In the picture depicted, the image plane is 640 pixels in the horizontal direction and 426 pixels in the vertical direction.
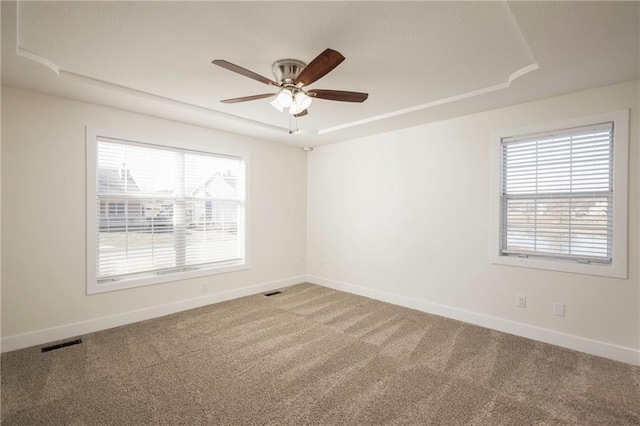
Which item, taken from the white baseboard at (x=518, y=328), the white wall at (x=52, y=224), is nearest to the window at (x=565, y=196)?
the white baseboard at (x=518, y=328)

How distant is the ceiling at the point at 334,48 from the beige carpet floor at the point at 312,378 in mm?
2422

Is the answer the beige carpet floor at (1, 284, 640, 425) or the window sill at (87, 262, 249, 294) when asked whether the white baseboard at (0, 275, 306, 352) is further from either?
the window sill at (87, 262, 249, 294)

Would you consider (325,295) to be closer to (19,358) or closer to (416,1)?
(19,358)

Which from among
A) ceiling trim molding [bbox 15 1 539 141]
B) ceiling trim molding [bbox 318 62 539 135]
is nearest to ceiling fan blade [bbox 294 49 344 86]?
ceiling trim molding [bbox 15 1 539 141]

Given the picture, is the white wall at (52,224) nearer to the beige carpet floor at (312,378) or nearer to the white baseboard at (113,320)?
the white baseboard at (113,320)

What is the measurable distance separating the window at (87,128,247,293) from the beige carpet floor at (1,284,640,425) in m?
0.76

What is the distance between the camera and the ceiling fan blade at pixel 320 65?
1.79m

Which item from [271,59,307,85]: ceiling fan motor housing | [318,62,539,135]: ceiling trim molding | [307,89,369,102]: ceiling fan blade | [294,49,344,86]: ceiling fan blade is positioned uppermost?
[318,62,539,135]: ceiling trim molding

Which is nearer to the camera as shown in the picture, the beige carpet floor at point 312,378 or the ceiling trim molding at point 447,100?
the beige carpet floor at point 312,378

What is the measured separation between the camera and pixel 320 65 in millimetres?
1913

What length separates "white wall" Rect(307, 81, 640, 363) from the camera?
276 centimetres

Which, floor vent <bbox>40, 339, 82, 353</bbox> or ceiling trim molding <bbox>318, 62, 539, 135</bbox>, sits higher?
ceiling trim molding <bbox>318, 62, 539, 135</bbox>

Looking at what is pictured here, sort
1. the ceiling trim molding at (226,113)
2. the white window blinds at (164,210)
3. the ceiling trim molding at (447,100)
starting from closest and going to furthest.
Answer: the ceiling trim molding at (226,113) → the ceiling trim molding at (447,100) → the white window blinds at (164,210)

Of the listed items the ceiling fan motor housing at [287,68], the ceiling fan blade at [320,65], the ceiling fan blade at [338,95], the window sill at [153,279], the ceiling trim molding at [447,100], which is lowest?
the window sill at [153,279]
